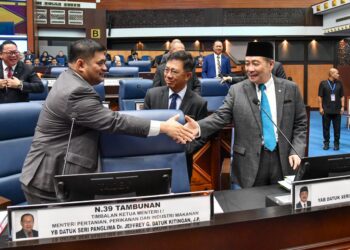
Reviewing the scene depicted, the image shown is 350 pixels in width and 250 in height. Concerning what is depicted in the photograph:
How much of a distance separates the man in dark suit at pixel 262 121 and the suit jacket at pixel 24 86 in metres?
2.18

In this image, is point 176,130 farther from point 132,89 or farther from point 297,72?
point 297,72

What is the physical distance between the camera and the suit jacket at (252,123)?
7.11 ft

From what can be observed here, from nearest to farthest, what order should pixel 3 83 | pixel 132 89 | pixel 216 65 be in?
pixel 3 83 → pixel 132 89 → pixel 216 65

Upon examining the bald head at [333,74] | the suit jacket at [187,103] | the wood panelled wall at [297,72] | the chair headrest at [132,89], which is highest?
the wood panelled wall at [297,72]

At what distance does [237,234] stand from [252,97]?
118 centimetres

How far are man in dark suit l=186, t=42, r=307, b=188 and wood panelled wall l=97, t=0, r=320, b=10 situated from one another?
41.6 ft

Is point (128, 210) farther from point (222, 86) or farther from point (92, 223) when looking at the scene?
point (222, 86)

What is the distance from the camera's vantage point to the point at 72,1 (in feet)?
49.0

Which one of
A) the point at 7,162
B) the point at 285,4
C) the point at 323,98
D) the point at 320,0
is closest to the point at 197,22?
the point at 285,4

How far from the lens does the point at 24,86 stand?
3697 mm

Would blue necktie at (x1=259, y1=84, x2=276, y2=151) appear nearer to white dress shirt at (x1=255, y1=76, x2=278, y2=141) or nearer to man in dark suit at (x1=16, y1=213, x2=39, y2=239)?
white dress shirt at (x1=255, y1=76, x2=278, y2=141)

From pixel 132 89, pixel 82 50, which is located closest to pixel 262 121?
pixel 82 50

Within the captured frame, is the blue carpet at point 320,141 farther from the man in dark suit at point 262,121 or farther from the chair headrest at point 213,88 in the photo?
the man in dark suit at point 262,121

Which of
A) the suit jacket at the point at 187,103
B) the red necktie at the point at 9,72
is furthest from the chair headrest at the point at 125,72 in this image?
the suit jacket at the point at 187,103
